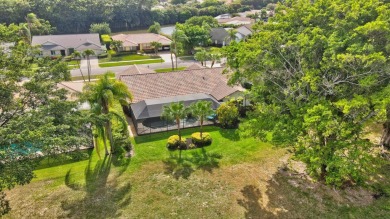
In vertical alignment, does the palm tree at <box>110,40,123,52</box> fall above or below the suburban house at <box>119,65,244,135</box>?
above

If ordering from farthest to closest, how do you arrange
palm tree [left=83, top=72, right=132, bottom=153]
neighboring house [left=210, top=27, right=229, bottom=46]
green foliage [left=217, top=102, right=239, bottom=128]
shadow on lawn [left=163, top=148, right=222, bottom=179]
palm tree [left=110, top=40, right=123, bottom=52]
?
neighboring house [left=210, top=27, right=229, bottom=46] → palm tree [left=110, top=40, right=123, bottom=52] → green foliage [left=217, top=102, right=239, bottom=128] → shadow on lawn [left=163, top=148, right=222, bottom=179] → palm tree [left=83, top=72, right=132, bottom=153]

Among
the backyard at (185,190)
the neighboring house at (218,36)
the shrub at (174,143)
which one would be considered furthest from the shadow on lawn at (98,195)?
the neighboring house at (218,36)

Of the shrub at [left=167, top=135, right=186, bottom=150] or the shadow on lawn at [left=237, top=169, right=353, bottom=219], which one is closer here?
the shadow on lawn at [left=237, top=169, right=353, bottom=219]

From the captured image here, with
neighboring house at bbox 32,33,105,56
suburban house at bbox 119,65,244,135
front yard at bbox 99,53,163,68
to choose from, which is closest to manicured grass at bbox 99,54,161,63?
front yard at bbox 99,53,163,68

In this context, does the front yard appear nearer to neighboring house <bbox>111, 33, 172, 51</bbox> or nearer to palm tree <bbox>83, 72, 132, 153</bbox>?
neighboring house <bbox>111, 33, 172, 51</bbox>

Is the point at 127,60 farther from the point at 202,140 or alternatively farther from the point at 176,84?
the point at 202,140

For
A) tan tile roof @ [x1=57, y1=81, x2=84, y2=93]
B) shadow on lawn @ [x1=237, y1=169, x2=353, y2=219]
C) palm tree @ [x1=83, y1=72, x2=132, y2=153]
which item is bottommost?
shadow on lawn @ [x1=237, y1=169, x2=353, y2=219]

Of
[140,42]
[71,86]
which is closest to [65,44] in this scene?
[140,42]
